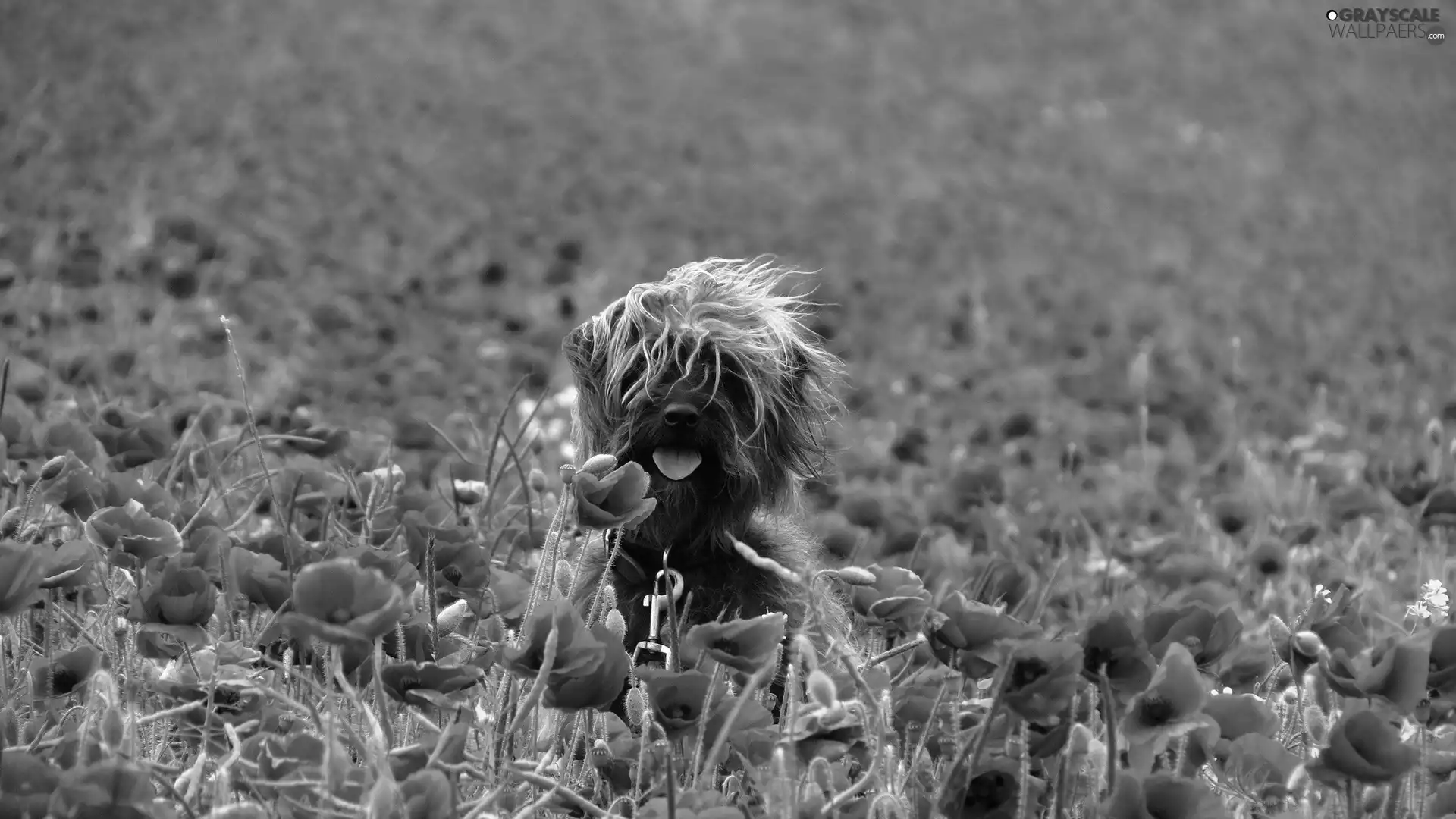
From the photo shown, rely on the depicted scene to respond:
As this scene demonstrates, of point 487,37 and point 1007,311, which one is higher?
point 487,37

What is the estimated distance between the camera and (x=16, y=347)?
5422 millimetres

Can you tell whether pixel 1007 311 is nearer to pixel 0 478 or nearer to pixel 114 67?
pixel 114 67

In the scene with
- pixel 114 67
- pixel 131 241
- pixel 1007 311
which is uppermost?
pixel 114 67

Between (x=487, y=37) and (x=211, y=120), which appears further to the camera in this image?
(x=487, y=37)

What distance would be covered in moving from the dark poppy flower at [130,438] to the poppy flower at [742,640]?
187 cm

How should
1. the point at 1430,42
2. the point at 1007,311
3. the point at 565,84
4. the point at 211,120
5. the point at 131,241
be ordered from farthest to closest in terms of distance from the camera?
the point at 1430,42, the point at 565,84, the point at 211,120, the point at 1007,311, the point at 131,241

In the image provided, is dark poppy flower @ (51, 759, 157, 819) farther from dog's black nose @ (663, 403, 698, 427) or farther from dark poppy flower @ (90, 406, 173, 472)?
dog's black nose @ (663, 403, 698, 427)

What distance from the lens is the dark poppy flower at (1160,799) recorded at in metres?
2.08

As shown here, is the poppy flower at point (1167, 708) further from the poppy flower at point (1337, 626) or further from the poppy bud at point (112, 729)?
the poppy bud at point (112, 729)

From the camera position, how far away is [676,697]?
212 cm

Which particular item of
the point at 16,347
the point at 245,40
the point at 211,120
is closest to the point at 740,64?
the point at 245,40

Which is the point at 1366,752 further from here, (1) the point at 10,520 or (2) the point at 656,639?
(1) the point at 10,520

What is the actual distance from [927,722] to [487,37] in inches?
585

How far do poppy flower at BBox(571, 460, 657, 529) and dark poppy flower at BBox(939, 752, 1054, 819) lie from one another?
63 cm
